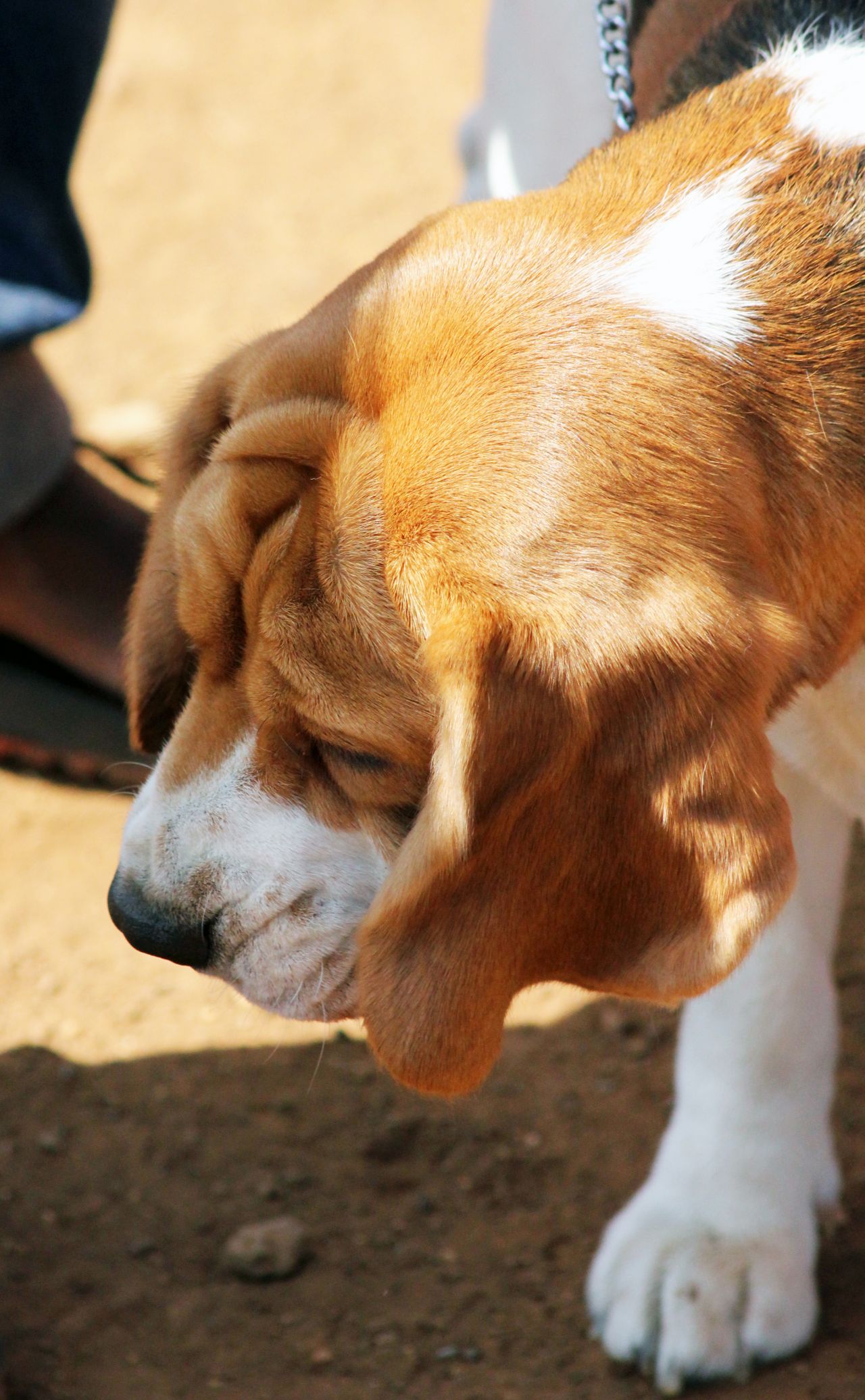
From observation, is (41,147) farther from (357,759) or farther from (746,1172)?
(746,1172)

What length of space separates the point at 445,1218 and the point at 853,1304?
0.71m

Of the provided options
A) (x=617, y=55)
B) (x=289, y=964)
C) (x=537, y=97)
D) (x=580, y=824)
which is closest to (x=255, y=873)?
(x=289, y=964)

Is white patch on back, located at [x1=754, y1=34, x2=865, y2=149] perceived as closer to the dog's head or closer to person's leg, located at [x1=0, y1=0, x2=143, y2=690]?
the dog's head

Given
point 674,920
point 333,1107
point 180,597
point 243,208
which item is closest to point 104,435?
point 243,208

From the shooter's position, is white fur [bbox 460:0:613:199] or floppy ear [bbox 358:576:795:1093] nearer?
floppy ear [bbox 358:576:795:1093]

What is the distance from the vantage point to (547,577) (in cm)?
164

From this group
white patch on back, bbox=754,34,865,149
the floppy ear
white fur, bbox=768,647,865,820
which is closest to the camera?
the floppy ear

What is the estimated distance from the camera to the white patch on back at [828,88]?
6.31ft

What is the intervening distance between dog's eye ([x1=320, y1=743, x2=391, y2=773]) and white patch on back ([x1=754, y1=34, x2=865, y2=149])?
0.96 metres

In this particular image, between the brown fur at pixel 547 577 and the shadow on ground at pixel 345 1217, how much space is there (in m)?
0.91

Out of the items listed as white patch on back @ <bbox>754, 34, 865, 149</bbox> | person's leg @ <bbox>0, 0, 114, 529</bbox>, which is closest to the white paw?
white patch on back @ <bbox>754, 34, 865, 149</bbox>

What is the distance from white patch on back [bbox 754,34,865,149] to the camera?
192cm

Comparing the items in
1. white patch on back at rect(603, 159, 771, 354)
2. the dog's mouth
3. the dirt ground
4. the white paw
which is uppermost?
white patch on back at rect(603, 159, 771, 354)

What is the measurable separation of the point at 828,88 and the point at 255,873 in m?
1.26
